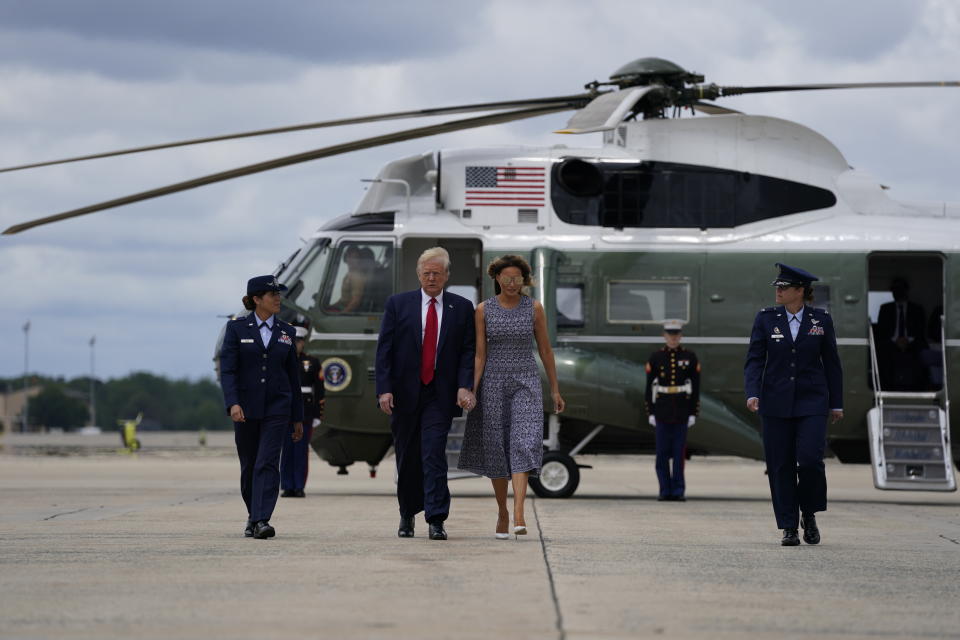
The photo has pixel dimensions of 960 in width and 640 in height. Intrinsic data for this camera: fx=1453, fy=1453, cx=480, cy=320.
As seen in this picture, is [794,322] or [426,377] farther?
[794,322]

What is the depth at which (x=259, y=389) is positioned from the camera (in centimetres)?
972

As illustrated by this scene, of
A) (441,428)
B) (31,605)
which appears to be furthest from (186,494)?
(31,605)

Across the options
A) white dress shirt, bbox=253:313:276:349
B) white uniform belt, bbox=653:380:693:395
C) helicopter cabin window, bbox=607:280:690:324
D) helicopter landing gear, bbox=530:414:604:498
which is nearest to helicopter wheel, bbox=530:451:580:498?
helicopter landing gear, bbox=530:414:604:498

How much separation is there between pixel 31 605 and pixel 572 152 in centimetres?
1090

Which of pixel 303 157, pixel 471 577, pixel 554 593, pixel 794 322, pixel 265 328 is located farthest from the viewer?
pixel 303 157

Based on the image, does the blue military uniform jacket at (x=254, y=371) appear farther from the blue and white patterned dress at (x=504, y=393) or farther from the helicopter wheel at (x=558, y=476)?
the helicopter wheel at (x=558, y=476)

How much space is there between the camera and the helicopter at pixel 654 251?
52.0ft

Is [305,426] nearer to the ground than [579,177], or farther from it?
nearer to the ground

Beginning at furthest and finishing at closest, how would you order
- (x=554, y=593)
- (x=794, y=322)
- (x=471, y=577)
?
(x=794, y=322), (x=471, y=577), (x=554, y=593)

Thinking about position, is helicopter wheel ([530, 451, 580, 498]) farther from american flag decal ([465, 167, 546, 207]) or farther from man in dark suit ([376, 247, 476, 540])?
man in dark suit ([376, 247, 476, 540])

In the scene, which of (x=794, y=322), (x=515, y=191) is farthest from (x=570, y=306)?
(x=794, y=322)

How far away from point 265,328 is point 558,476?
6.28 meters

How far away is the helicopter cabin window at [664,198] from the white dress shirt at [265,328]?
673 cm

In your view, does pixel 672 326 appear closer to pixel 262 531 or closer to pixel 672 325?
pixel 672 325
